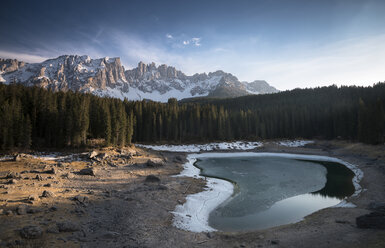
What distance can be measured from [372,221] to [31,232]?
71.0 feet

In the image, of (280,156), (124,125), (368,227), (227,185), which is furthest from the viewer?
(280,156)

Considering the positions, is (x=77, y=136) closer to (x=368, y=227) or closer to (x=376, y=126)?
(x=368, y=227)

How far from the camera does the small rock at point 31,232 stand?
10.2 metres

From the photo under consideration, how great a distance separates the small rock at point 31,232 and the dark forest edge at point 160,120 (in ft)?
132

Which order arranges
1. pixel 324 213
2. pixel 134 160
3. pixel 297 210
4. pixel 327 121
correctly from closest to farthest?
pixel 324 213, pixel 297 210, pixel 134 160, pixel 327 121

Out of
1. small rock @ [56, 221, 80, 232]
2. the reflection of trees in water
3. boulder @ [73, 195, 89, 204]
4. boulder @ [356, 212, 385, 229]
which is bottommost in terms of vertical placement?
the reflection of trees in water

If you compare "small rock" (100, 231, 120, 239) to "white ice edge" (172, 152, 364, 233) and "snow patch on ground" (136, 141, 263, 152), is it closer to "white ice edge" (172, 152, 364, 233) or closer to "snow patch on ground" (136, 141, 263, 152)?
"white ice edge" (172, 152, 364, 233)

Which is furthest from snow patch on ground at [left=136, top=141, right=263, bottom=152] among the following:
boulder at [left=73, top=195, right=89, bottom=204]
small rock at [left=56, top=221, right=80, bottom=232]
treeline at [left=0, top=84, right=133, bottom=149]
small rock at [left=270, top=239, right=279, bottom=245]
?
small rock at [left=270, top=239, right=279, bottom=245]

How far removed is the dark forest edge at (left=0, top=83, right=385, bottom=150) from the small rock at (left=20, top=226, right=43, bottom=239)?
40.2m

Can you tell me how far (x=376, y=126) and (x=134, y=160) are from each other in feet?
237

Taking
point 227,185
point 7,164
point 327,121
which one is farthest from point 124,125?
point 327,121

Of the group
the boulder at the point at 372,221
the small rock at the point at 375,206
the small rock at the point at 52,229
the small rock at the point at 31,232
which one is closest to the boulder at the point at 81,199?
the small rock at the point at 52,229

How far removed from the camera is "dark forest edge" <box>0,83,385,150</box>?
4731 cm

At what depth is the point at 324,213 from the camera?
17.9m
